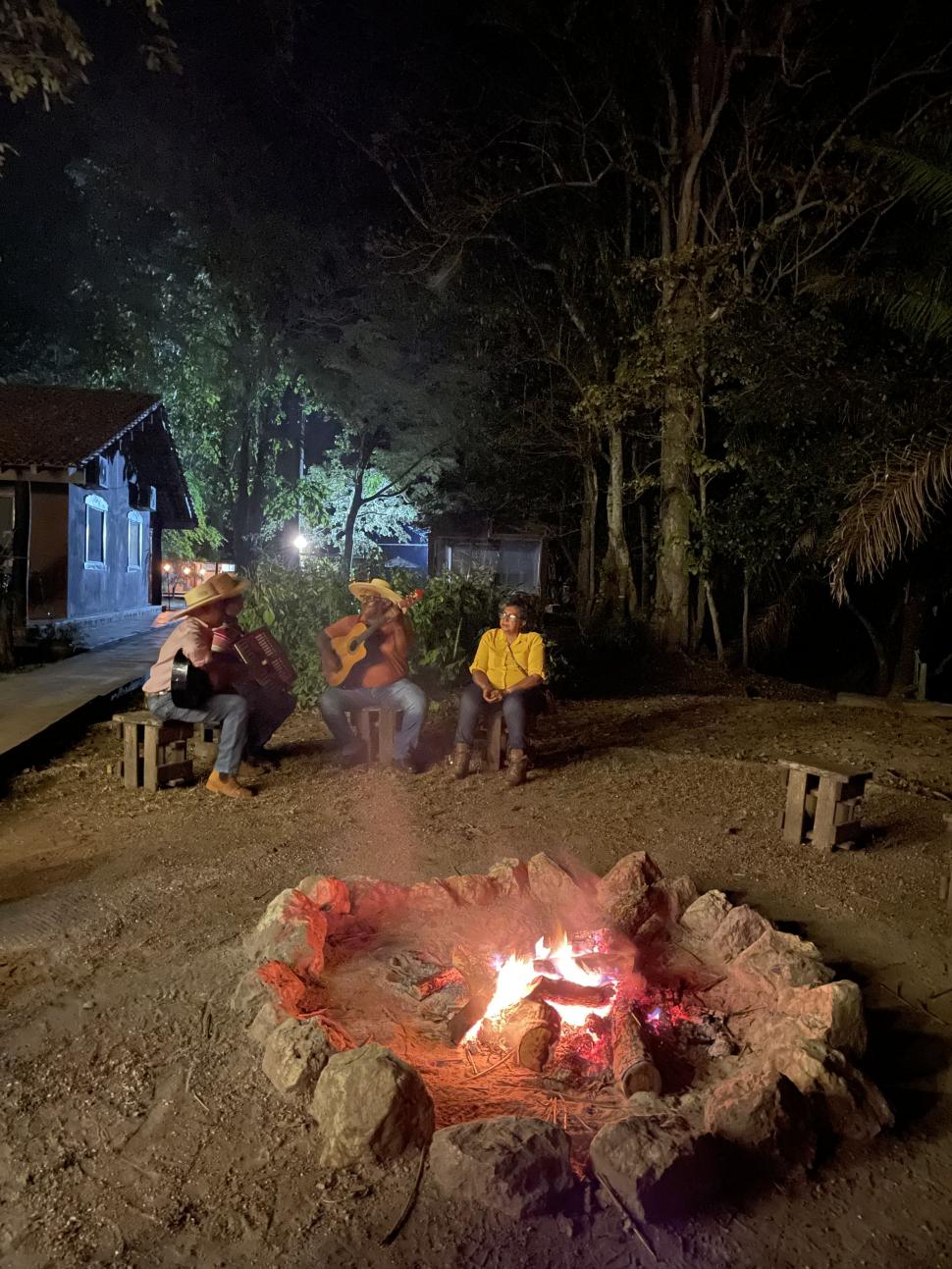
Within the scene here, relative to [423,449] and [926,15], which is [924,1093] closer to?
[926,15]

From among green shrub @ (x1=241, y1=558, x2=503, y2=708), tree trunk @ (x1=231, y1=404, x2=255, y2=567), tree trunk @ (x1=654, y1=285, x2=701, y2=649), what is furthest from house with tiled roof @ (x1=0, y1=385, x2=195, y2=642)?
tree trunk @ (x1=654, y1=285, x2=701, y2=649)

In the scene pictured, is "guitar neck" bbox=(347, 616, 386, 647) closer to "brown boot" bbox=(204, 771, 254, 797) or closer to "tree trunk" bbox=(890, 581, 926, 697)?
"brown boot" bbox=(204, 771, 254, 797)

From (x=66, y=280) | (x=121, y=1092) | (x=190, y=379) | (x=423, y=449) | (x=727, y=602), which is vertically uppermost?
(x=66, y=280)

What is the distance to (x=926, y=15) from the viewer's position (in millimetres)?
12344

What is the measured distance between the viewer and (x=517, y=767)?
6.57m

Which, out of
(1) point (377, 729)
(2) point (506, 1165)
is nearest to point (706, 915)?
(2) point (506, 1165)

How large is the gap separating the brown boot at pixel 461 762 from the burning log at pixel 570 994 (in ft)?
11.0

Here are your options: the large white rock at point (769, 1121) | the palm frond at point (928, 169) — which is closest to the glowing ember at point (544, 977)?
the large white rock at point (769, 1121)

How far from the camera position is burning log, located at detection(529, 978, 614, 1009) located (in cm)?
335

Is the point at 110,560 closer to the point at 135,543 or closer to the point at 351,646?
the point at 135,543

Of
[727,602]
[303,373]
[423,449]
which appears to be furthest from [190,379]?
[727,602]

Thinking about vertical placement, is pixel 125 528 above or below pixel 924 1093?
above

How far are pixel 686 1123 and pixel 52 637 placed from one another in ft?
48.1

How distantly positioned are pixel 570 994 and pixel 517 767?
3233mm
